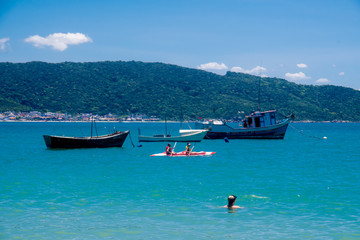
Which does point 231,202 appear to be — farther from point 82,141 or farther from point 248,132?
point 248,132

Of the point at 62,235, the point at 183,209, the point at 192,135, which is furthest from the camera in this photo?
the point at 192,135

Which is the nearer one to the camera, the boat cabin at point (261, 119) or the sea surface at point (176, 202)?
the sea surface at point (176, 202)

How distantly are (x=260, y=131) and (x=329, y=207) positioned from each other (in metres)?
52.6

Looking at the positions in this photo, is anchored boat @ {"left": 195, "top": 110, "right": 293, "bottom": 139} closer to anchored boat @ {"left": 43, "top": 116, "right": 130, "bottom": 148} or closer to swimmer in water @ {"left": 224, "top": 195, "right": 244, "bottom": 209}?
anchored boat @ {"left": 43, "top": 116, "right": 130, "bottom": 148}

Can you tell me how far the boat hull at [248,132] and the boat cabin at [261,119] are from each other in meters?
0.86

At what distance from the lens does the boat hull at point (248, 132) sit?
71.3m

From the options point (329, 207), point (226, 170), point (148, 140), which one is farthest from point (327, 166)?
point (148, 140)

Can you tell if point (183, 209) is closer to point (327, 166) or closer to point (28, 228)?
point (28, 228)

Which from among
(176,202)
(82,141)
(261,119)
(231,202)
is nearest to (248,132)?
(261,119)

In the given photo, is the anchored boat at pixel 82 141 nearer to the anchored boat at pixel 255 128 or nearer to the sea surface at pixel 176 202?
the sea surface at pixel 176 202

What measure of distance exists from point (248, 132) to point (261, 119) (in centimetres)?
326

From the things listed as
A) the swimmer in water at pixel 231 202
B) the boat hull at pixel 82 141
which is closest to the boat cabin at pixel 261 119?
the boat hull at pixel 82 141

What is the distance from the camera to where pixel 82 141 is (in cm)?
5116

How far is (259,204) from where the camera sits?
19.6 metres
